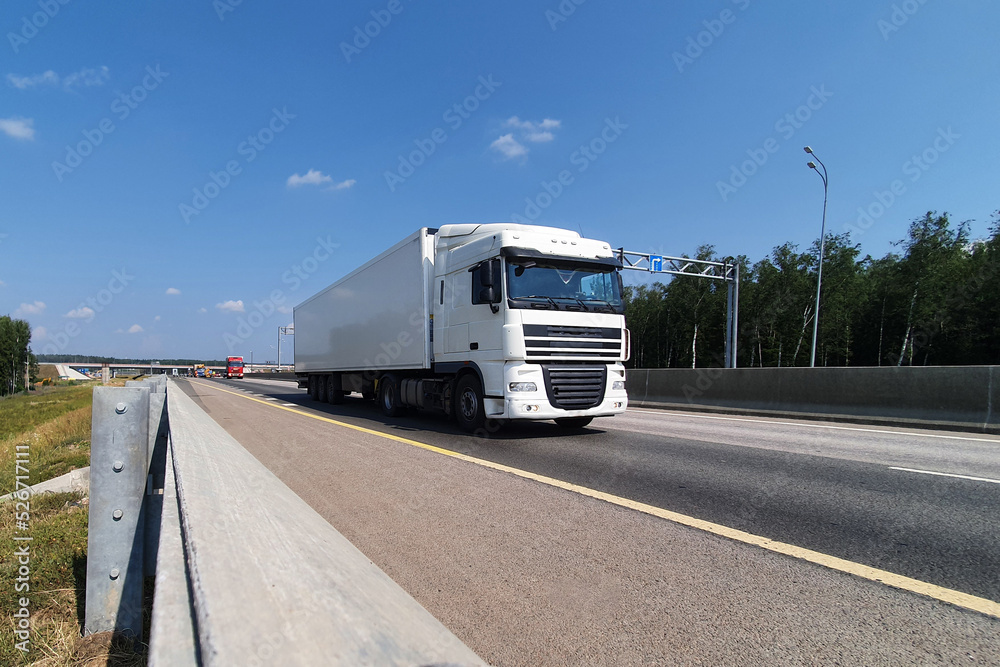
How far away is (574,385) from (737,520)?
4544 millimetres

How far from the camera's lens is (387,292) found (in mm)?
13227

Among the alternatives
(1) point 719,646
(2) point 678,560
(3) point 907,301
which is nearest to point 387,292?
(2) point 678,560

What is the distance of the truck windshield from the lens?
8.64m

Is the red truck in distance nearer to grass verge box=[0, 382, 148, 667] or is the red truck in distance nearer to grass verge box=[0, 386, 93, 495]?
grass verge box=[0, 386, 93, 495]

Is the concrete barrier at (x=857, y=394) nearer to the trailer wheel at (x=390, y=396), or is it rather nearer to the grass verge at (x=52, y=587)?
the trailer wheel at (x=390, y=396)

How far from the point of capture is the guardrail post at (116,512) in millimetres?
2432

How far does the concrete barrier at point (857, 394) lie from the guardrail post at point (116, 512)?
524 inches

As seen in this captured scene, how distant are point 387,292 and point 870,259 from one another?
52.8m

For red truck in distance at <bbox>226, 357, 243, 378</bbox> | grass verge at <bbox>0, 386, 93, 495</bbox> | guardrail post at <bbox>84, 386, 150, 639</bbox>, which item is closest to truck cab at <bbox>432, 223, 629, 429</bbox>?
grass verge at <bbox>0, 386, 93, 495</bbox>

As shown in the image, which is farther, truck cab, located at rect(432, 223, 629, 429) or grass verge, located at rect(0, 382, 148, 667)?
truck cab, located at rect(432, 223, 629, 429)

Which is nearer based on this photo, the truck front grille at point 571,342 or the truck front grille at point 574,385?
the truck front grille at point 571,342

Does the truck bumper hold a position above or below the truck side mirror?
below

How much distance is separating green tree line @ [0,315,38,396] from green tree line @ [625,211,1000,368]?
340ft

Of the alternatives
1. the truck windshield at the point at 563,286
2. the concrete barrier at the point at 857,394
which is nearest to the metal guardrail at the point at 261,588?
the truck windshield at the point at 563,286
